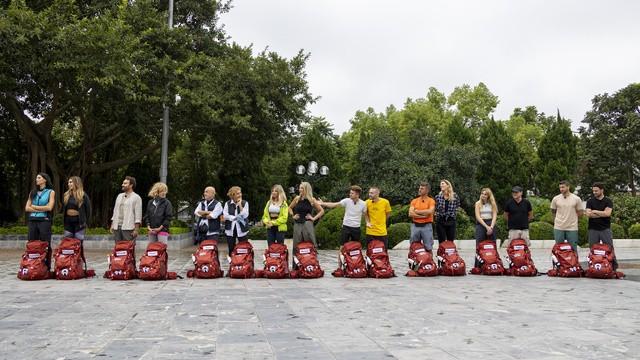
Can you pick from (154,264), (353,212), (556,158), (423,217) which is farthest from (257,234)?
(556,158)

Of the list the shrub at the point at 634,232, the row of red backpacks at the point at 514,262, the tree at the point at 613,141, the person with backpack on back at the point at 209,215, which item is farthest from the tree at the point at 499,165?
the person with backpack on back at the point at 209,215

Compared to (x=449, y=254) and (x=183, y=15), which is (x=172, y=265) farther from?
(x=183, y=15)

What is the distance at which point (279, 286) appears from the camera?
9.74 metres

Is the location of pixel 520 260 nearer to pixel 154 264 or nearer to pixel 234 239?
pixel 234 239

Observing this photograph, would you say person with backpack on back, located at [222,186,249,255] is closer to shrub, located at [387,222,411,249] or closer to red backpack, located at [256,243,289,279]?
red backpack, located at [256,243,289,279]

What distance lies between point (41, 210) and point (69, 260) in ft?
3.41

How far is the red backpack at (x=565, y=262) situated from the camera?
37.6ft

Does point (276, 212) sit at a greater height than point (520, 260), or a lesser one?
greater

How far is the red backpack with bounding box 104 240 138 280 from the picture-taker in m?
10.5

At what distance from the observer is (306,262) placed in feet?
36.4

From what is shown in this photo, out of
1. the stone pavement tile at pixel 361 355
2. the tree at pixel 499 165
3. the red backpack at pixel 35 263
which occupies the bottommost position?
the stone pavement tile at pixel 361 355

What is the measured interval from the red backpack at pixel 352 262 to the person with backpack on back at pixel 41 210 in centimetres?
527

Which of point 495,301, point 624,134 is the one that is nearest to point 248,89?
point 495,301

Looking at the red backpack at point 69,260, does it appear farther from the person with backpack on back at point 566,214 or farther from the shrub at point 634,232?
the shrub at point 634,232
